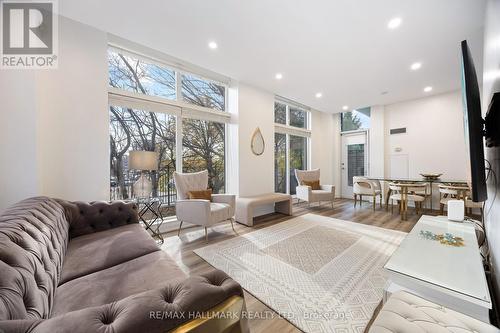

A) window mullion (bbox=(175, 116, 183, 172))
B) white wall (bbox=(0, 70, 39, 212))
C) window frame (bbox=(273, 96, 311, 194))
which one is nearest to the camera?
white wall (bbox=(0, 70, 39, 212))

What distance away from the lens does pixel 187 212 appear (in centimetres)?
282

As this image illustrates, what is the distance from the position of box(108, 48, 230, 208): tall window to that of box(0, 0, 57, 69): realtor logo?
0.65 meters

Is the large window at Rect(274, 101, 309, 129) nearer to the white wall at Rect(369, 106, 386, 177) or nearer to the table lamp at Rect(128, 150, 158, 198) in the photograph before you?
the white wall at Rect(369, 106, 386, 177)

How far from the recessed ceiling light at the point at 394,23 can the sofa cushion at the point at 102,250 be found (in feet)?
11.4

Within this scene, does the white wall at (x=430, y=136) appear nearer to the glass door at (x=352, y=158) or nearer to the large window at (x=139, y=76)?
the glass door at (x=352, y=158)

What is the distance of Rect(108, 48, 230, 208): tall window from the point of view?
9.45 ft

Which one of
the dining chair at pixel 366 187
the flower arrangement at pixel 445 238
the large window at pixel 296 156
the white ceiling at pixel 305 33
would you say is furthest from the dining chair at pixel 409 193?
the flower arrangement at pixel 445 238

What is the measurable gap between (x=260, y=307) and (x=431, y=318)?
1.08 metres

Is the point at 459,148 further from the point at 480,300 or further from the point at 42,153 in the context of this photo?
the point at 42,153

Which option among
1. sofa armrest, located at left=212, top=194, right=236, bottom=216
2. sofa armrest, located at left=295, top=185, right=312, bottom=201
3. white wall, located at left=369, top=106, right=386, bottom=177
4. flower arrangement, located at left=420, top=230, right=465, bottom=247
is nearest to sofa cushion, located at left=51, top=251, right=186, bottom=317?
sofa armrest, located at left=212, top=194, right=236, bottom=216

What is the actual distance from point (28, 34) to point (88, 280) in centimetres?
265

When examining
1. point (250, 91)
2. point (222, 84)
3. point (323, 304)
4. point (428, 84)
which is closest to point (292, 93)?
point (250, 91)

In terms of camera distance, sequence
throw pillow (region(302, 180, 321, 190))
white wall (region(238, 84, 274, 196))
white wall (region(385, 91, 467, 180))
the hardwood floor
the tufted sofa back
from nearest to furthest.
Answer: the tufted sofa back
the hardwood floor
white wall (region(238, 84, 274, 196))
white wall (region(385, 91, 467, 180))
throw pillow (region(302, 180, 321, 190))

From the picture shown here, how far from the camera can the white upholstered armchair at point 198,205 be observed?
272 centimetres
